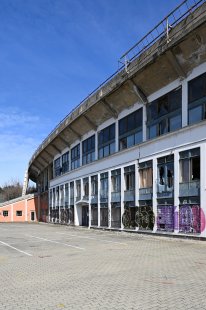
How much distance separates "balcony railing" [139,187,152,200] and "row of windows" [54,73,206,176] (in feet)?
12.1

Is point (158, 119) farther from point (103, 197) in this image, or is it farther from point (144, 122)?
point (103, 197)

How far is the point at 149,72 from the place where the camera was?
27641 mm

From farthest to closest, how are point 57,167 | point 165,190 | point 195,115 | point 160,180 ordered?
point 57,167, point 160,180, point 165,190, point 195,115

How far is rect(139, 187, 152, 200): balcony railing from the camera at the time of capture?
1125 inches

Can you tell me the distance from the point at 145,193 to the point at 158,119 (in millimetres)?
5317

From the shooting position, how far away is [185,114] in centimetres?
2473

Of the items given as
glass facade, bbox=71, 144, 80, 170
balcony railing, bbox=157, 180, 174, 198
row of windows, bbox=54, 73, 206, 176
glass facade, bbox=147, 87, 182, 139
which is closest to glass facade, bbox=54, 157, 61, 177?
glass facade, bbox=71, 144, 80, 170

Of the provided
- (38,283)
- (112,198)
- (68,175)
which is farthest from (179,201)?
(68,175)

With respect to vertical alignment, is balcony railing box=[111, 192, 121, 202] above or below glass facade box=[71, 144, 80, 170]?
below

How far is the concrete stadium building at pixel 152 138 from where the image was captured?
23.2 meters

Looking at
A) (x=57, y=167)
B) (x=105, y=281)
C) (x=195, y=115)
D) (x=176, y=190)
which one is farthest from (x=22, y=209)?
(x=105, y=281)

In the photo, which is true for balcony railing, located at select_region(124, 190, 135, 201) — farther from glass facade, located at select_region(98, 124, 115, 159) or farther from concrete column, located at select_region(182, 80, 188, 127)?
concrete column, located at select_region(182, 80, 188, 127)

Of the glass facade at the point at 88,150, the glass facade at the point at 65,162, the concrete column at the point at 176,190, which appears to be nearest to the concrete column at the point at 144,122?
the concrete column at the point at 176,190

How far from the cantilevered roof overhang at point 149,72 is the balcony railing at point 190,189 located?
21.7ft
